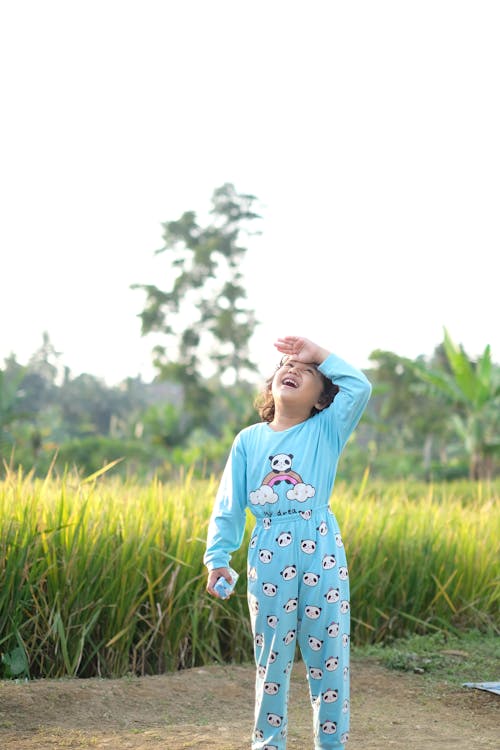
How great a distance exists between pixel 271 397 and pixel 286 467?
0.42 metres

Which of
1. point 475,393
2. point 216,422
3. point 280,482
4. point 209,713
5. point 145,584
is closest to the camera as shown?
point 280,482

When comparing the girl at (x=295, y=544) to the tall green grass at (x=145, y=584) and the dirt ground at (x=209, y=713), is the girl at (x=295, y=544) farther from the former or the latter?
the tall green grass at (x=145, y=584)

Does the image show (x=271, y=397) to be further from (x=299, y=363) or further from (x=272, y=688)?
(x=272, y=688)

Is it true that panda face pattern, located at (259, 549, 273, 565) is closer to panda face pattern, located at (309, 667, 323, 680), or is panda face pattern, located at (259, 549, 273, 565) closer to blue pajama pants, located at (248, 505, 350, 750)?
blue pajama pants, located at (248, 505, 350, 750)

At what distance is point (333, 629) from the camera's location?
306 centimetres

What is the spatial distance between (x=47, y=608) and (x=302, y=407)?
2.32 metres

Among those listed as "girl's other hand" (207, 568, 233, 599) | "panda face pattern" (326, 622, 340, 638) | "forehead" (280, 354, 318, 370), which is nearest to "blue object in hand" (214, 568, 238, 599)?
"girl's other hand" (207, 568, 233, 599)

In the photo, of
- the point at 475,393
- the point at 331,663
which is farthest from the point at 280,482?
the point at 475,393

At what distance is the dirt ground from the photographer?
12.5 ft

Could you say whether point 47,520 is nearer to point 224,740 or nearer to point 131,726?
point 131,726

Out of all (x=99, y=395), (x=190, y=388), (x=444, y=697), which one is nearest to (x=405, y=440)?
(x=190, y=388)

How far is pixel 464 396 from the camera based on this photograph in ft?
59.4

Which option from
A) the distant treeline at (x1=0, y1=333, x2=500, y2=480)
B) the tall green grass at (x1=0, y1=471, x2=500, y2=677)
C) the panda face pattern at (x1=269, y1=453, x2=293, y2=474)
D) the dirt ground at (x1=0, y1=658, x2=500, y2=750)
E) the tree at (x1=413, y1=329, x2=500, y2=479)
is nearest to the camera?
the panda face pattern at (x1=269, y1=453, x2=293, y2=474)

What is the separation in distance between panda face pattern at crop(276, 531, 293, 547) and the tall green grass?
7.00ft
